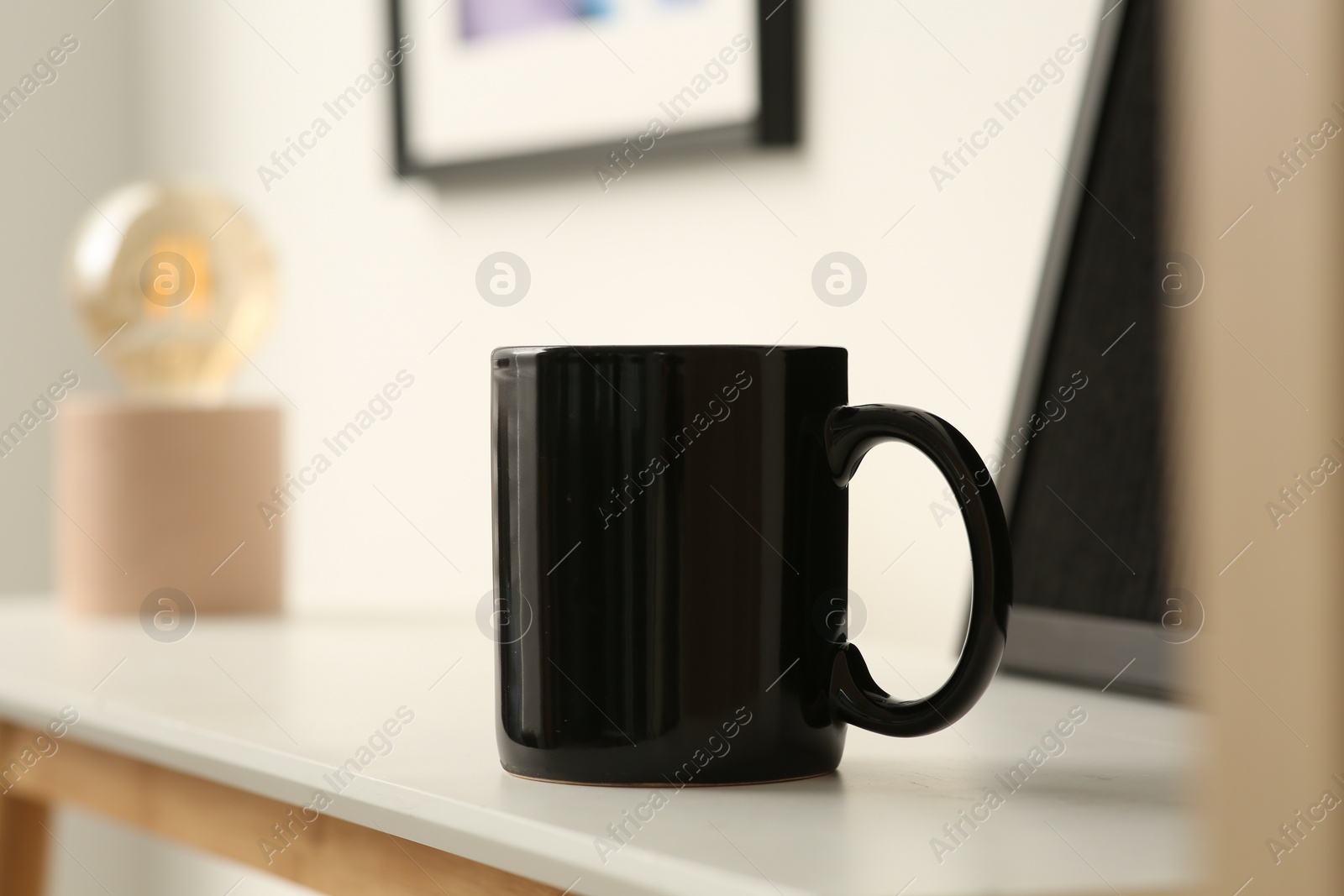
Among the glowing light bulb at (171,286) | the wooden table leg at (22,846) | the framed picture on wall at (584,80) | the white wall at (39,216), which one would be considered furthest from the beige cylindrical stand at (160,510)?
the white wall at (39,216)

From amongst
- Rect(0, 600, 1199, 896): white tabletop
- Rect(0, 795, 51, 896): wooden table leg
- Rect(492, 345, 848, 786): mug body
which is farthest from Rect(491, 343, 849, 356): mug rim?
Rect(0, 795, 51, 896): wooden table leg

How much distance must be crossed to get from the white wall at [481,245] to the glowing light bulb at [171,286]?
17 centimetres

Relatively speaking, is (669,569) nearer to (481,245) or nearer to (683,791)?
(683,791)

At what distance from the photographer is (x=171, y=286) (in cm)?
102

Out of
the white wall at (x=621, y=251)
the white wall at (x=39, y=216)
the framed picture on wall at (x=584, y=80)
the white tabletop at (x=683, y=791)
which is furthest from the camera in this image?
the white wall at (x=39, y=216)

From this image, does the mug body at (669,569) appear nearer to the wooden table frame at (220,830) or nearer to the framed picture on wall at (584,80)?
the wooden table frame at (220,830)

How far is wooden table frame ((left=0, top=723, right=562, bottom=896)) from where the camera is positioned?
456mm

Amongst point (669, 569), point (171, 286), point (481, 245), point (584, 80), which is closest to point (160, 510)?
point (171, 286)

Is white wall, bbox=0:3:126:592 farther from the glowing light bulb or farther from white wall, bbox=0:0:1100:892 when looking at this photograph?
the glowing light bulb

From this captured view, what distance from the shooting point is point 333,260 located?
1.28 meters

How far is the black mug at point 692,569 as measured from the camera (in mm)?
430

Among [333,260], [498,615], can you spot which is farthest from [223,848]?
[333,260]

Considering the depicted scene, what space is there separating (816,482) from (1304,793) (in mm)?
317

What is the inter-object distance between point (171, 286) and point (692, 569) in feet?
2.35
